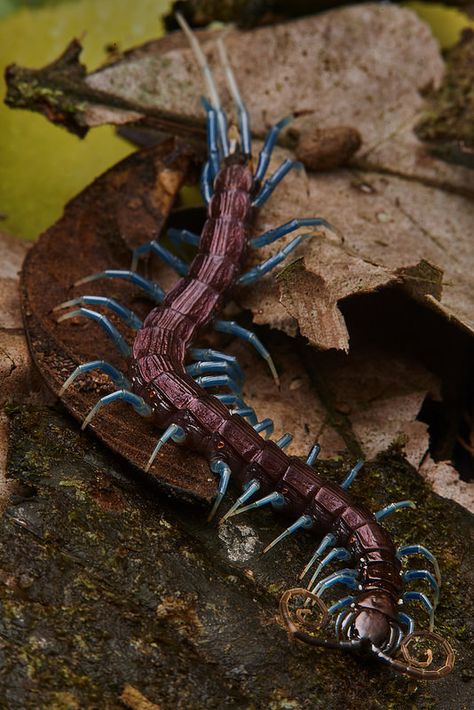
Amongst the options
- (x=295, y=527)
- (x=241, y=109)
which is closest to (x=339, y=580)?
(x=295, y=527)

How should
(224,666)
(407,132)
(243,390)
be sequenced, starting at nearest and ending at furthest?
(224,666) < (243,390) < (407,132)

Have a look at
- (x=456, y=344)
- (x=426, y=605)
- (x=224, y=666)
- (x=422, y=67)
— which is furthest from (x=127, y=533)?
(x=422, y=67)

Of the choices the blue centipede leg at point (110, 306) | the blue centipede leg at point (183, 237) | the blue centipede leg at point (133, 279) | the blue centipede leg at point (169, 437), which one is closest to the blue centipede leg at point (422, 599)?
the blue centipede leg at point (169, 437)

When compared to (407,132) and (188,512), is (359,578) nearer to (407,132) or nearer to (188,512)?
(188,512)

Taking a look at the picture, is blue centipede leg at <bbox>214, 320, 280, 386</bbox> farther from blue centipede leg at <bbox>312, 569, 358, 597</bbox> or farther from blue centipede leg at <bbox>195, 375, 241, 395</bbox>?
blue centipede leg at <bbox>312, 569, 358, 597</bbox>

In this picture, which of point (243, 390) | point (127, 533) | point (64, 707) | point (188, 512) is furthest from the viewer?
point (243, 390)

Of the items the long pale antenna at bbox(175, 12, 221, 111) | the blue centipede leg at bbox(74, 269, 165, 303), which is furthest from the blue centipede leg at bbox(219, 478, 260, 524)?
the long pale antenna at bbox(175, 12, 221, 111)
